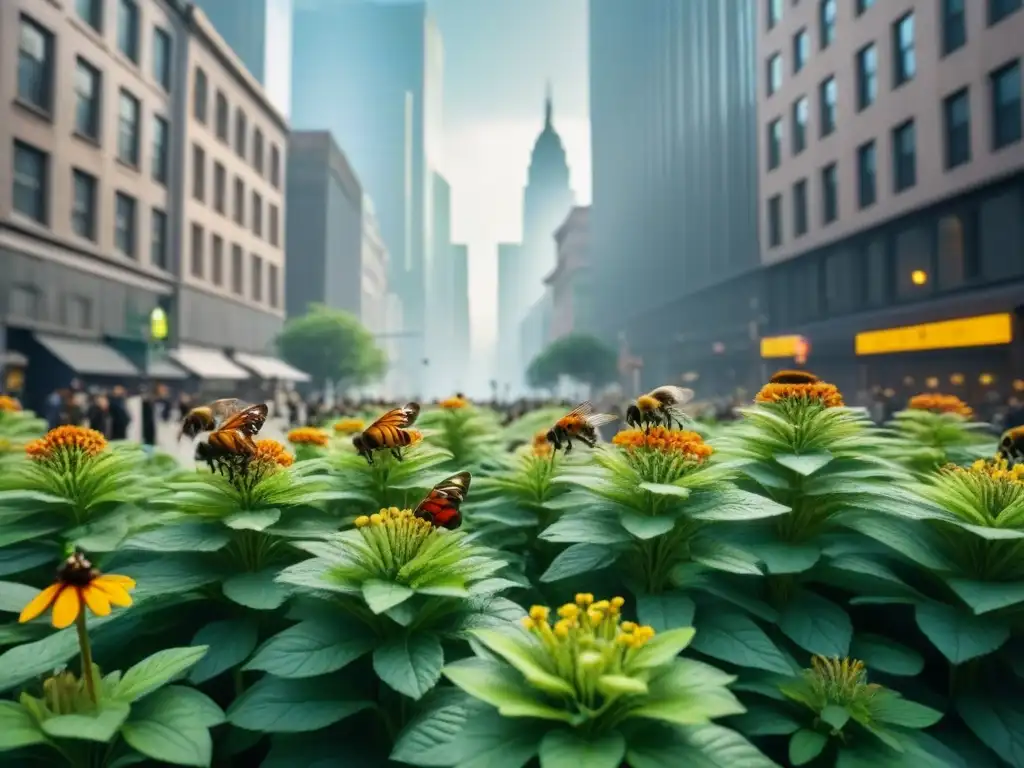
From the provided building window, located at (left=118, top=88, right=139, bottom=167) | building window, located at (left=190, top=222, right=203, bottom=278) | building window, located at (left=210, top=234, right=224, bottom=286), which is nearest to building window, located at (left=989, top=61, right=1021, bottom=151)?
building window, located at (left=118, top=88, right=139, bottom=167)

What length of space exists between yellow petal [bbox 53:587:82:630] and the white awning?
43528mm

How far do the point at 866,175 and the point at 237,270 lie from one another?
4189cm

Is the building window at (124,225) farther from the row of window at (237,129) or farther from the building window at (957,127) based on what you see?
the building window at (957,127)

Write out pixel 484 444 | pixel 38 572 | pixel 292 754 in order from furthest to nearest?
pixel 484 444
pixel 38 572
pixel 292 754

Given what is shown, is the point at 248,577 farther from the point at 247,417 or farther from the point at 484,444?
the point at 484,444

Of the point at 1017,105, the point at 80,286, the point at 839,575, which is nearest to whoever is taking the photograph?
the point at 839,575

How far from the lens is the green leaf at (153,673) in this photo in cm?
231

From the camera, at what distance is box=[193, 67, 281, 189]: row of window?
46562 millimetres

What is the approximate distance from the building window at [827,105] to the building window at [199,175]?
121ft

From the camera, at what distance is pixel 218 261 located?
163ft

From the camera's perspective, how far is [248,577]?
10.2 ft

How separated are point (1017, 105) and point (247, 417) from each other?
2856cm

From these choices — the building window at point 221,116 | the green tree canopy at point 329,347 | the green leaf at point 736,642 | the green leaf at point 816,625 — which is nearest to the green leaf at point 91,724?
the green leaf at point 736,642

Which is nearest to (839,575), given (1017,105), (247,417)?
(247,417)
